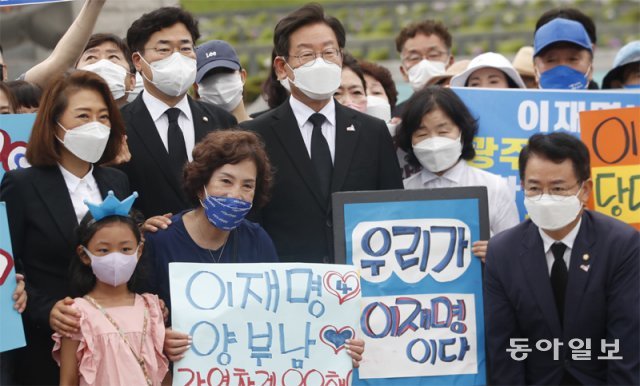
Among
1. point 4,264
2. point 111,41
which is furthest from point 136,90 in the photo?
point 4,264

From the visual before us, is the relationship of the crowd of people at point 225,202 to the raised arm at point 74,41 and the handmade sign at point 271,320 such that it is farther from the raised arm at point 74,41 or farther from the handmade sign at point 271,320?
the handmade sign at point 271,320

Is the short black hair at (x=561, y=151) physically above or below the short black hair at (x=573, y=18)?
below

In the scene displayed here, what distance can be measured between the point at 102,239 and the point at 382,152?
6.23ft

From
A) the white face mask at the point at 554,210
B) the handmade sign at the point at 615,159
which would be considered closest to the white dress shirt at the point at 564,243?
the white face mask at the point at 554,210

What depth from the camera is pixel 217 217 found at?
20.9 feet

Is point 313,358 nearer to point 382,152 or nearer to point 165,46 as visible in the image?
point 382,152

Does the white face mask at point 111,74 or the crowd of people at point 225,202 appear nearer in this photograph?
the crowd of people at point 225,202

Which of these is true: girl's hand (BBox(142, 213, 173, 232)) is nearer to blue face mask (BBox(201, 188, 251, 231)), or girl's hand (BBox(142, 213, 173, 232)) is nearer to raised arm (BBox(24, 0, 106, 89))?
blue face mask (BBox(201, 188, 251, 231))

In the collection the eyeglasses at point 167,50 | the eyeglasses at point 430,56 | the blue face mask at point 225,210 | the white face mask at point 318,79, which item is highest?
the eyeglasses at point 430,56

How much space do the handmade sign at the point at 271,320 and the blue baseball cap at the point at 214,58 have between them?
2280 mm

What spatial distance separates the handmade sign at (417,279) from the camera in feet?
22.8

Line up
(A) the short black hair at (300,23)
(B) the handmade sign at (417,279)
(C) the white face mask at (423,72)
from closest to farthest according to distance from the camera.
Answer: (B) the handmade sign at (417,279)
(A) the short black hair at (300,23)
(C) the white face mask at (423,72)

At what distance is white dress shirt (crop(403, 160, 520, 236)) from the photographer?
7.50 m

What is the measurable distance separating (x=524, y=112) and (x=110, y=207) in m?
3.09
